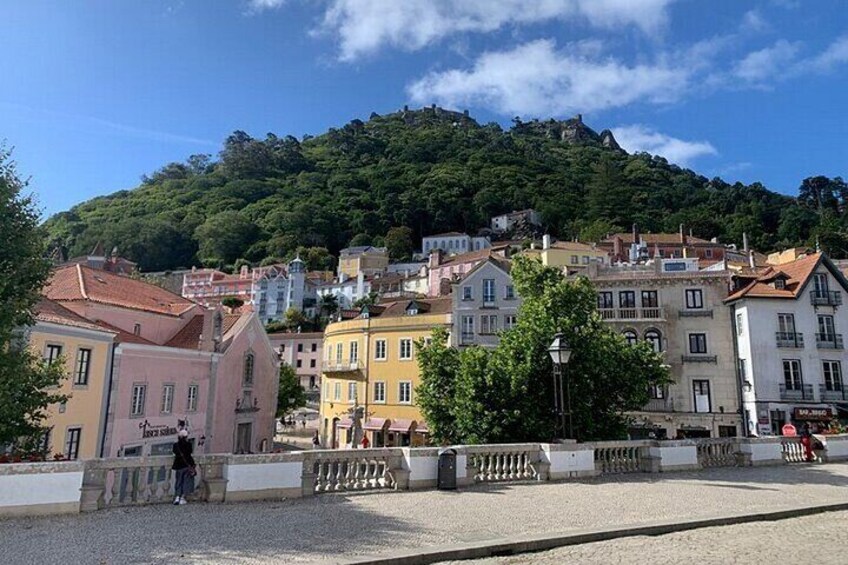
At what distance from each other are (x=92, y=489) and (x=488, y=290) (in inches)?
1227

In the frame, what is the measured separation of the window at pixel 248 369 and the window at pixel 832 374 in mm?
35029

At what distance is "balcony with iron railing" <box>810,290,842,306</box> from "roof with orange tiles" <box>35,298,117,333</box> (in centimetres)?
3932

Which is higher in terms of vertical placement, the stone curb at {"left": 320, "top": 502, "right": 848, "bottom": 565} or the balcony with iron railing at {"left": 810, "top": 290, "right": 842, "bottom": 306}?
the balcony with iron railing at {"left": 810, "top": 290, "right": 842, "bottom": 306}

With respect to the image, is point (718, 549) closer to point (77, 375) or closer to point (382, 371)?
point (77, 375)

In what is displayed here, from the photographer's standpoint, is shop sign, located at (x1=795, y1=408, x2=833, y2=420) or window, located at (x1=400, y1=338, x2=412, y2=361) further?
window, located at (x1=400, y1=338, x2=412, y2=361)

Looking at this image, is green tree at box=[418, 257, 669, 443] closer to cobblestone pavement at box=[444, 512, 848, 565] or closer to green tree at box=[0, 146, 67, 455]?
cobblestone pavement at box=[444, 512, 848, 565]

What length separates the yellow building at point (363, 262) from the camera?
113m

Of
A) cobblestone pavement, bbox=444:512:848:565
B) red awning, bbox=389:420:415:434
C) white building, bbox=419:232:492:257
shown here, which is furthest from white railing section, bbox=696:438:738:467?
white building, bbox=419:232:492:257

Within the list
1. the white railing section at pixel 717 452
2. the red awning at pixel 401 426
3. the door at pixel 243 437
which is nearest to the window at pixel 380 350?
the red awning at pixel 401 426

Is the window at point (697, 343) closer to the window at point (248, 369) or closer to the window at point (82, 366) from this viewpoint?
the window at point (248, 369)

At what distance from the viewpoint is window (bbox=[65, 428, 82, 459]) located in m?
21.3

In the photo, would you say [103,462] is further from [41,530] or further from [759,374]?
[759,374]

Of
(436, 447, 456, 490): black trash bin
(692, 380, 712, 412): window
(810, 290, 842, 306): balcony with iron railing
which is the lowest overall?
(436, 447, 456, 490): black trash bin

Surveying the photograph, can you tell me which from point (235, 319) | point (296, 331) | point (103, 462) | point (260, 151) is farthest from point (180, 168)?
point (103, 462)
